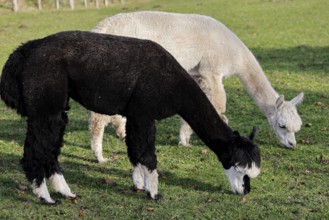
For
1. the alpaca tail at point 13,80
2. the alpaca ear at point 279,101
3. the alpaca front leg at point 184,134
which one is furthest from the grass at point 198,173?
the alpaca tail at point 13,80

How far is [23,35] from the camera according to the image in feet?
83.9

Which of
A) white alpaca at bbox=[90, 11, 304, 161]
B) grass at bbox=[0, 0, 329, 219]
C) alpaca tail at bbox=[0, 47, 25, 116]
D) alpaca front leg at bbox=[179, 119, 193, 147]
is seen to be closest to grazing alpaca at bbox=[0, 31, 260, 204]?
alpaca tail at bbox=[0, 47, 25, 116]

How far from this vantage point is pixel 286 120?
10.1 meters

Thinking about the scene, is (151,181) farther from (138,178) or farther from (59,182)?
(59,182)

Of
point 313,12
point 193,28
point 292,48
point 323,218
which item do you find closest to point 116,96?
point 323,218

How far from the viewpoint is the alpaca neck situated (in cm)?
1053

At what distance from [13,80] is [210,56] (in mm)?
3978

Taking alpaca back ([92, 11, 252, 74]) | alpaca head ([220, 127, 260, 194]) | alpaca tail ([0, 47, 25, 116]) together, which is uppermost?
alpaca tail ([0, 47, 25, 116])

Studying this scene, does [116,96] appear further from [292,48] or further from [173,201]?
[292,48]

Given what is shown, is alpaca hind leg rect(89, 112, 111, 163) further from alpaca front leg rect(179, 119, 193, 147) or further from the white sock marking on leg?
the white sock marking on leg

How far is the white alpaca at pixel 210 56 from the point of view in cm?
1007

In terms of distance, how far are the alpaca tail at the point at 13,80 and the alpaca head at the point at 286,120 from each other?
4478 mm

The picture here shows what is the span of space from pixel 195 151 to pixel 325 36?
14965mm

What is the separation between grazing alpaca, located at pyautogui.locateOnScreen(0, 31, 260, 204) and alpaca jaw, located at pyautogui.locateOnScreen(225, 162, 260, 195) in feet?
0.04
